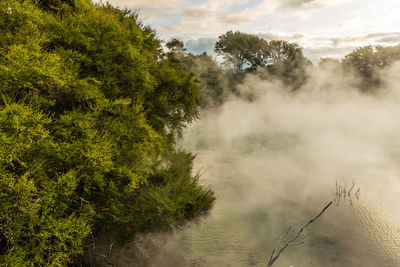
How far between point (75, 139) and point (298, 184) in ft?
52.7

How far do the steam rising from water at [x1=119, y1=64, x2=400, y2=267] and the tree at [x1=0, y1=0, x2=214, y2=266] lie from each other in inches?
111

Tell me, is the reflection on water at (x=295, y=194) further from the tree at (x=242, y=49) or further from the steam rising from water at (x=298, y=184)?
the tree at (x=242, y=49)

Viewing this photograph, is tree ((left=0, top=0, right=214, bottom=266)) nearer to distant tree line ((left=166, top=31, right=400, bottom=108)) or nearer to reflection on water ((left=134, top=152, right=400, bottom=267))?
reflection on water ((left=134, top=152, right=400, bottom=267))

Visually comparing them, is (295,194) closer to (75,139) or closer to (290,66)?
(75,139)

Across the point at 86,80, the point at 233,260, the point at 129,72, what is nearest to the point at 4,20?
the point at 86,80

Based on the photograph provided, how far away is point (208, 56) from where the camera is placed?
167 ft

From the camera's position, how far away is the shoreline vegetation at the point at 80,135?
254 inches

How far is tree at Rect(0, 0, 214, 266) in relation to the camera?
20.9 ft

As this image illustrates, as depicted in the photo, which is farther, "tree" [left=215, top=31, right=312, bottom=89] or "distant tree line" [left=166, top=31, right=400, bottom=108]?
"tree" [left=215, top=31, right=312, bottom=89]

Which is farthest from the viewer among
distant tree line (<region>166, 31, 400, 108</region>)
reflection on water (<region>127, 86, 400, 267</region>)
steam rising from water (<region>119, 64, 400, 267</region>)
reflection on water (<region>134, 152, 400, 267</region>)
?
distant tree line (<region>166, 31, 400, 108</region>)

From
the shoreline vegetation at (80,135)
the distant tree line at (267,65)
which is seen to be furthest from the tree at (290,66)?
the shoreline vegetation at (80,135)

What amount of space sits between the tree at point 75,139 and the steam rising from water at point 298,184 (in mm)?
2810

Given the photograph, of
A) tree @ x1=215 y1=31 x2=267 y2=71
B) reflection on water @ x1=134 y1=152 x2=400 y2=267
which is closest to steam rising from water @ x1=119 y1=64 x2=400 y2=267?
reflection on water @ x1=134 y1=152 x2=400 y2=267

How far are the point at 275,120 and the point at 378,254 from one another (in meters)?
37.5
